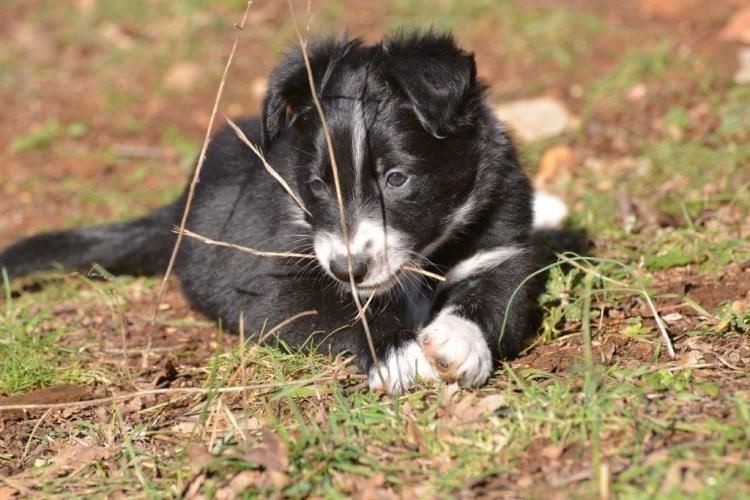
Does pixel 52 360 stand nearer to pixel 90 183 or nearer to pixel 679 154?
pixel 90 183

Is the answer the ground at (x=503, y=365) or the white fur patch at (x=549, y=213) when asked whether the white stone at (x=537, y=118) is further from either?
the white fur patch at (x=549, y=213)

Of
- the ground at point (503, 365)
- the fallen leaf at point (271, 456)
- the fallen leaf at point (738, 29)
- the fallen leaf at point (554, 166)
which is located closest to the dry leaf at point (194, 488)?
the ground at point (503, 365)

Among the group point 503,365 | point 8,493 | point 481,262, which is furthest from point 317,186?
point 8,493

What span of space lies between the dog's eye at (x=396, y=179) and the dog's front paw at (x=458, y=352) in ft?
1.82

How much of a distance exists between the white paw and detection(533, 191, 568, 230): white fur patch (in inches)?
79.3

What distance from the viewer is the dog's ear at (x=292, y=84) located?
156 inches

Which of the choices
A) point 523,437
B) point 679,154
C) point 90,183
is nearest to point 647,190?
point 679,154

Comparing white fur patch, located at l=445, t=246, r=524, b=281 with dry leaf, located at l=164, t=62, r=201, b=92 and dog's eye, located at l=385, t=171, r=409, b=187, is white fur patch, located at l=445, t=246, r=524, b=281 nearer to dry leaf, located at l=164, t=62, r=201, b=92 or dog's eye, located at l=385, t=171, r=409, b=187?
dog's eye, located at l=385, t=171, r=409, b=187

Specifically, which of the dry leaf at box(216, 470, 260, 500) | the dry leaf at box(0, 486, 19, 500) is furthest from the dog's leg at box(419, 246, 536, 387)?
the dry leaf at box(0, 486, 19, 500)

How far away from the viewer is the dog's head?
354 cm

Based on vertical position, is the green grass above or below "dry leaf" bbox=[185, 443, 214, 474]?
below

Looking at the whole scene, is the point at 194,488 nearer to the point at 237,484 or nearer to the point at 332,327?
the point at 237,484

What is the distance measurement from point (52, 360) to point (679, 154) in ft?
12.8

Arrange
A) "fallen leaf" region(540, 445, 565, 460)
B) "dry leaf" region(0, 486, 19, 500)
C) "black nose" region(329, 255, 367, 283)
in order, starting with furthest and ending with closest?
"black nose" region(329, 255, 367, 283) → "dry leaf" region(0, 486, 19, 500) → "fallen leaf" region(540, 445, 565, 460)
